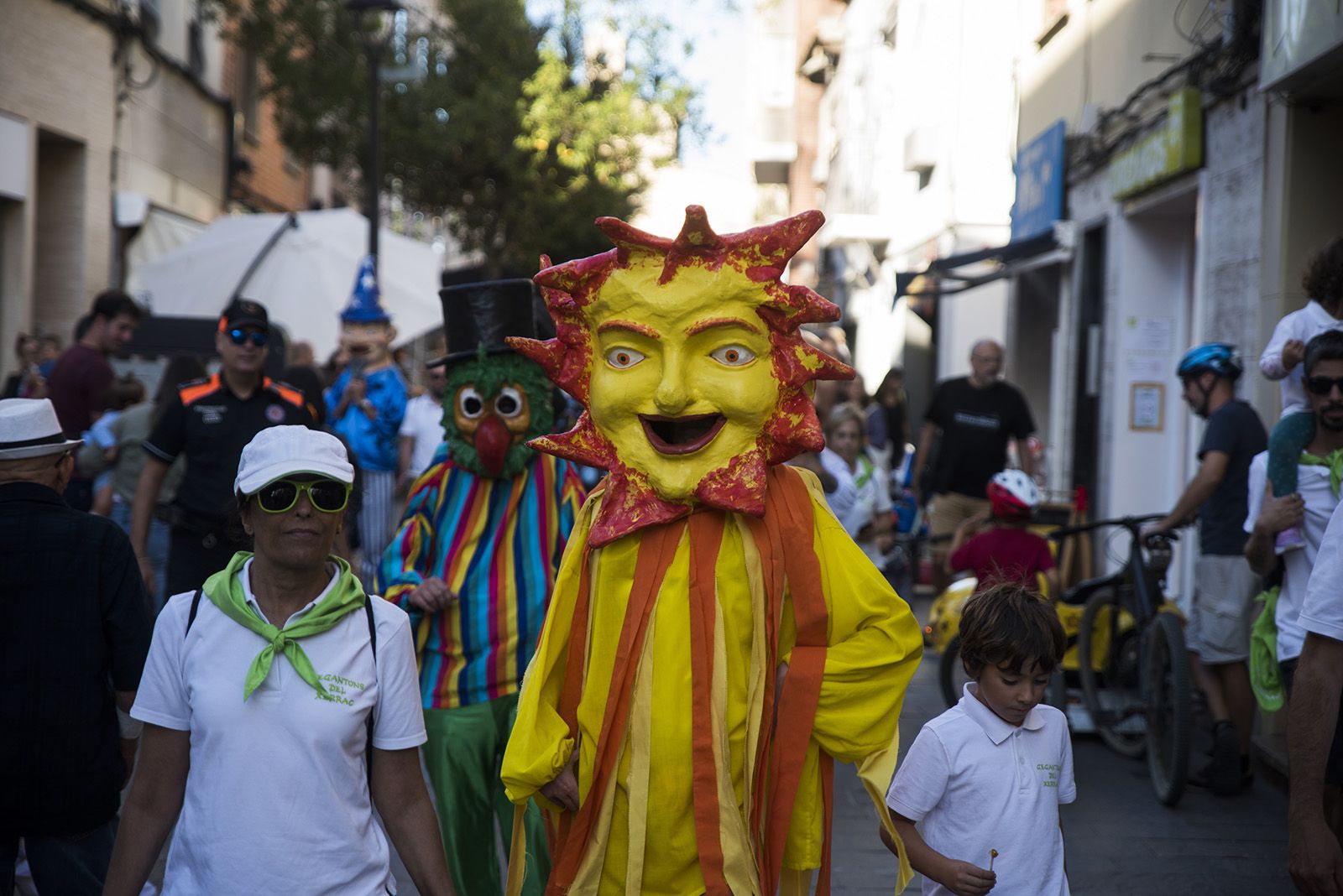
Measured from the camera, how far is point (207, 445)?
5.86m

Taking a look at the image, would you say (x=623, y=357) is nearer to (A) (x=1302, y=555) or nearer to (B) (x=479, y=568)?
(B) (x=479, y=568)

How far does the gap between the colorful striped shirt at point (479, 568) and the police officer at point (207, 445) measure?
157 centimetres

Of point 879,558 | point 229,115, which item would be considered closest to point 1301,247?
point 879,558

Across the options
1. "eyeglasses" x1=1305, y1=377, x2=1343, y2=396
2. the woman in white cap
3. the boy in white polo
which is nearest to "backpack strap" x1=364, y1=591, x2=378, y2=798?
the woman in white cap

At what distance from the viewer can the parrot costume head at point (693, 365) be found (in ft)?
10.9

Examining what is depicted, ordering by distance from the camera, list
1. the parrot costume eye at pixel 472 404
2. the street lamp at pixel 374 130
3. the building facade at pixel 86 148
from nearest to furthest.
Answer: the parrot costume eye at pixel 472 404 < the street lamp at pixel 374 130 < the building facade at pixel 86 148

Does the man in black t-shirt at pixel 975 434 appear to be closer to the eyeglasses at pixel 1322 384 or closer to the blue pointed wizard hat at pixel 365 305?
the blue pointed wizard hat at pixel 365 305

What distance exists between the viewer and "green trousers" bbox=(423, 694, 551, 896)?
14.3 feet

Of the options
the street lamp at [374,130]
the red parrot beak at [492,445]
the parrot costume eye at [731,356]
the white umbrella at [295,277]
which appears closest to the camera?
the parrot costume eye at [731,356]

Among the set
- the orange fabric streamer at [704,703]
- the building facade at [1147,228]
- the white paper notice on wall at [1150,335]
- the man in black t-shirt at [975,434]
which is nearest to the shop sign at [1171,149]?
the building facade at [1147,228]

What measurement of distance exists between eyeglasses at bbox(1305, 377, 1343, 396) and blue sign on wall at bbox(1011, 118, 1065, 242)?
820cm

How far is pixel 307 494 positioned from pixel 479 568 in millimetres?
1491

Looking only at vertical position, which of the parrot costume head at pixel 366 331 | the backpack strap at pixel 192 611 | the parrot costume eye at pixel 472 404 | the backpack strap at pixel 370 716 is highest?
the parrot costume head at pixel 366 331

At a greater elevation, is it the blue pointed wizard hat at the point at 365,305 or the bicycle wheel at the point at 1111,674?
the blue pointed wizard hat at the point at 365,305
